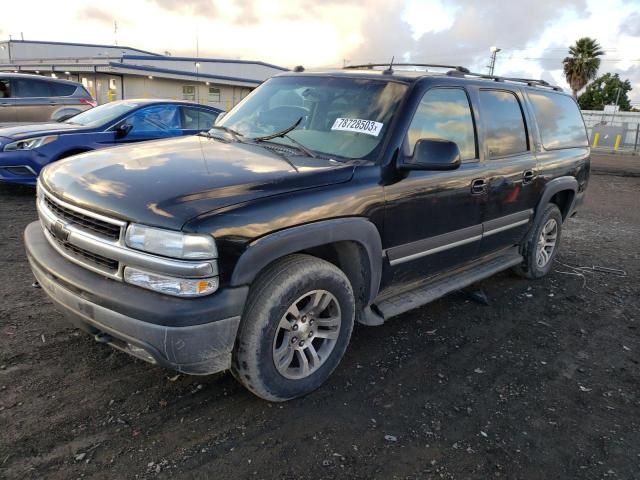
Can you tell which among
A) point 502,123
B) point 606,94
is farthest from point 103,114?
point 606,94

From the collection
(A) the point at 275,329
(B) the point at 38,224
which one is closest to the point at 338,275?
(A) the point at 275,329

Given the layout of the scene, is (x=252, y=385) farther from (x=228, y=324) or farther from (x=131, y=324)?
(x=131, y=324)

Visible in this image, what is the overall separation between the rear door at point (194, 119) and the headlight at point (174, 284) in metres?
6.31

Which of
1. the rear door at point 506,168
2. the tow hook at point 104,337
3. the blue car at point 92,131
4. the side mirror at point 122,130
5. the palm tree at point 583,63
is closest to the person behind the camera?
the tow hook at point 104,337

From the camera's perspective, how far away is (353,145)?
3.35 meters

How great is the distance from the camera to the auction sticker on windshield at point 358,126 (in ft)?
11.1

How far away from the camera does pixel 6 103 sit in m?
11.8

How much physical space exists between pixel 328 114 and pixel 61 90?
11333mm

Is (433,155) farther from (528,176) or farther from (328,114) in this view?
(528,176)

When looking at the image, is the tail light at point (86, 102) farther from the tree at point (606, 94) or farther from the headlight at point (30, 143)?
the tree at point (606, 94)

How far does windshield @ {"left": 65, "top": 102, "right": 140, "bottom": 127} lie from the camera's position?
25.4ft

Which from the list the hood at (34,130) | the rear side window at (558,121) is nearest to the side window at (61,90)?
the hood at (34,130)

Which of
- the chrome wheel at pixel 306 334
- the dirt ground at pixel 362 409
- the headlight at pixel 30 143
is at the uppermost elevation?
the headlight at pixel 30 143


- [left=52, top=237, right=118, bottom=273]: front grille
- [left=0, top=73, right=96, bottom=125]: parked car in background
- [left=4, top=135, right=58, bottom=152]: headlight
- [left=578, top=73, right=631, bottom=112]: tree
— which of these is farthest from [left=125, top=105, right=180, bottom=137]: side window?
[left=578, top=73, right=631, bottom=112]: tree
